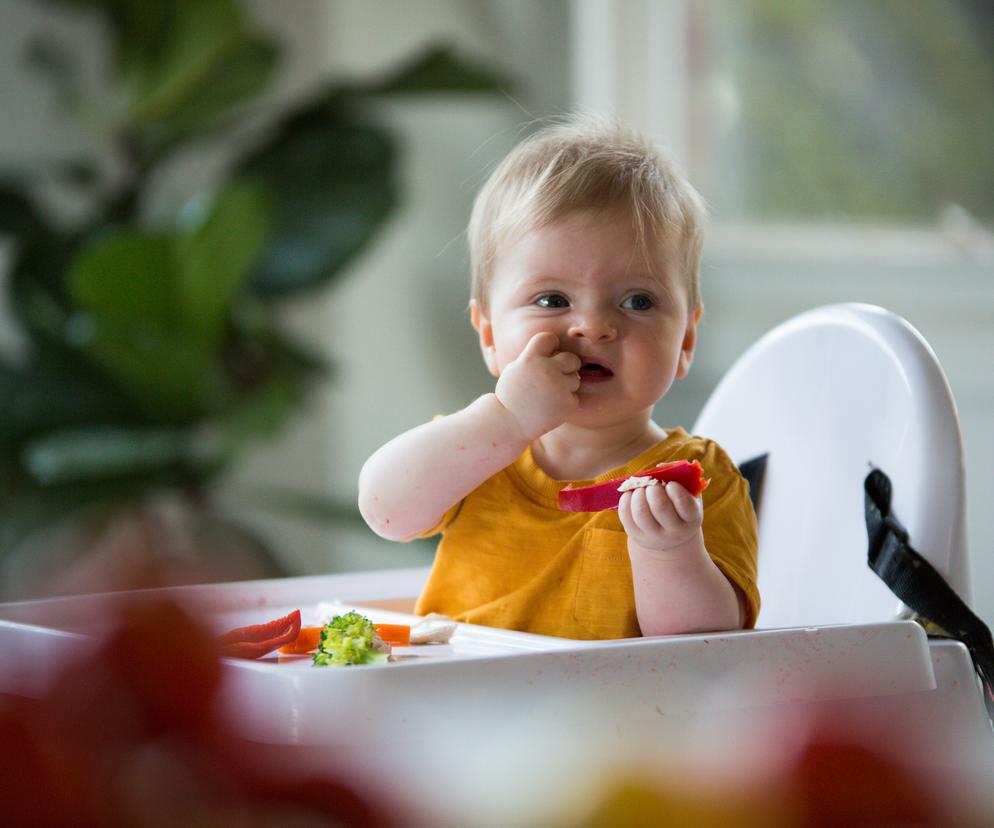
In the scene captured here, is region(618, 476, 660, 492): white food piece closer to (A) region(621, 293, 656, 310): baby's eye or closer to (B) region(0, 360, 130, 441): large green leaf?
(A) region(621, 293, 656, 310): baby's eye

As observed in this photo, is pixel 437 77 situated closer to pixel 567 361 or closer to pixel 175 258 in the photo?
pixel 175 258

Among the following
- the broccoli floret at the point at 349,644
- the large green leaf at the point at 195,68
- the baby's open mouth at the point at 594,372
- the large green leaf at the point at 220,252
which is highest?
the large green leaf at the point at 195,68

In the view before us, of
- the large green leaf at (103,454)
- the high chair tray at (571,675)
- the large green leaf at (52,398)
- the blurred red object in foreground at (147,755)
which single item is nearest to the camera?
the blurred red object in foreground at (147,755)

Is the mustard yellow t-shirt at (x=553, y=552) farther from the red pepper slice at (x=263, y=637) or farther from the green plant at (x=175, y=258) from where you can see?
the green plant at (x=175, y=258)

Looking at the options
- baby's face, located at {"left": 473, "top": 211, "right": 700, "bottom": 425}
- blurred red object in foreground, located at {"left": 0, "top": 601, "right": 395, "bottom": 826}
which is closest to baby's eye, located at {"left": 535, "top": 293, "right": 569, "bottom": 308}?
baby's face, located at {"left": 473, "top": 211, "right": 700, "bottom": 425}

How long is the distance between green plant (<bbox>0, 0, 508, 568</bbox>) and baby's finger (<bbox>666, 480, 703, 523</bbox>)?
150 cm

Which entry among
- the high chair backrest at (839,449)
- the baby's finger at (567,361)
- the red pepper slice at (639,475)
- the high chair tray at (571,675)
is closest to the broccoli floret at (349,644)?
the high chair tray at (571,675)

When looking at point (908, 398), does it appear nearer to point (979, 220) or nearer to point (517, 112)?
point (979, 220)

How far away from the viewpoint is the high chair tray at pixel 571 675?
452 millimetres

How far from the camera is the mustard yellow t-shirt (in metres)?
0.73

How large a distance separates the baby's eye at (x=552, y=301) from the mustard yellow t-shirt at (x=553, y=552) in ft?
0.35

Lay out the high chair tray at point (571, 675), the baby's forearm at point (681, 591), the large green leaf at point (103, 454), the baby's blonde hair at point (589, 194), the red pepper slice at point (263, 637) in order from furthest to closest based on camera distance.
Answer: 1. the large green leaf at point (103, 454)
2. the baby's blonde hair at point (589, 194)
3. the baby's forearm at point (681, 591)
4. the red pepper slice at point (263, 637)
5. the high chair tray at point (571, 675)

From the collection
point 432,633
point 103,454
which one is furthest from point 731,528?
point 103,454

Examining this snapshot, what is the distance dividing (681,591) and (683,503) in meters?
0.07
